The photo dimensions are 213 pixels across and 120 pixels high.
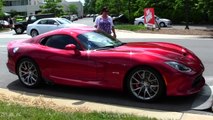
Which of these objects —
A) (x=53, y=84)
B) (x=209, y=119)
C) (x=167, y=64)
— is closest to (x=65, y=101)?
(x=53, y=84)

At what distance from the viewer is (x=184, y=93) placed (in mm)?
6652

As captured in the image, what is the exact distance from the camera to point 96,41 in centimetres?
775

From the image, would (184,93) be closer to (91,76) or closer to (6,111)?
(91,76)

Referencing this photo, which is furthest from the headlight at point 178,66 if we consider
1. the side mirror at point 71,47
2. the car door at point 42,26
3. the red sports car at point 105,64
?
the car door at point 42,26

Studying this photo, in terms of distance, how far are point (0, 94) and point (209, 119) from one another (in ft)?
13.2

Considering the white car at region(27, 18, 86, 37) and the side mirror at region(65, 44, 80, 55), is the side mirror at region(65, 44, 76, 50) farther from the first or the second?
the white car at region(27, 18, 86, 37)

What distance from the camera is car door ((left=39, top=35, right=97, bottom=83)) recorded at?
288 inches

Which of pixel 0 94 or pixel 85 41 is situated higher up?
pixel 85 41

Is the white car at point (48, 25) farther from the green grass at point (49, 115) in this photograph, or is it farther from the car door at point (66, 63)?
the green grass at point (49, 115)

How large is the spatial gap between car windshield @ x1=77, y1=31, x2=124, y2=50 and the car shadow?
920mm

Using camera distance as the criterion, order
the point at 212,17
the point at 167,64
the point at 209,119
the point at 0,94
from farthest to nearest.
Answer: the point at 212,17 < the point at 0,94 < the point at 167,64 < the point at 209,119

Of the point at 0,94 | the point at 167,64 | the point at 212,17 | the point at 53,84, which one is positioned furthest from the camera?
the point at 212,17

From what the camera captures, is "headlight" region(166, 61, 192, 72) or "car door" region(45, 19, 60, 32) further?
"car door" region(45, 19, 60, 32)

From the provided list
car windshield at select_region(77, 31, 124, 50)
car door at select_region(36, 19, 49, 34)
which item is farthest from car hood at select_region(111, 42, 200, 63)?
car door at select_region(36, 19, 49, 34)
